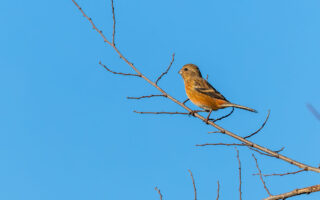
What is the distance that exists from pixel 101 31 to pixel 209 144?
7.31 ft

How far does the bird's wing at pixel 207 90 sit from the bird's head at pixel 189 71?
1.00 feet

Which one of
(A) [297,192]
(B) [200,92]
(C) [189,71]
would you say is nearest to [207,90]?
(B) [200,92]

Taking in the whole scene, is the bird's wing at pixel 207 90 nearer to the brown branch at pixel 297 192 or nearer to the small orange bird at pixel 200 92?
the small orange bird at pixel 200 92

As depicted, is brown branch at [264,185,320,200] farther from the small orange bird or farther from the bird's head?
the bird's head

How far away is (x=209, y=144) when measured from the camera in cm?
485

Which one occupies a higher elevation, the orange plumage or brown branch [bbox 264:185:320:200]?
the orange plumage

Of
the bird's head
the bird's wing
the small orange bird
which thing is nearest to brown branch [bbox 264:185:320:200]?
the small orange bird

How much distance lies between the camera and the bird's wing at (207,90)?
340 inches

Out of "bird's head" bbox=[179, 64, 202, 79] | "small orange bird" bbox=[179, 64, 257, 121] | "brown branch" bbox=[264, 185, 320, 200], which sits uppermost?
"bird's head" bbox=[179, 64, 202, 79]

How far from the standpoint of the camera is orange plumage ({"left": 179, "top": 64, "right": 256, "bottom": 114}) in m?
8.56

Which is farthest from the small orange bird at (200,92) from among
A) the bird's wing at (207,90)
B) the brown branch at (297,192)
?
the brown branch at (297,192)

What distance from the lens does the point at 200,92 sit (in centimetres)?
882

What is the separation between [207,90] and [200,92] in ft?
0.50

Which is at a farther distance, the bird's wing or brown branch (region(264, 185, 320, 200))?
the bird's wing
